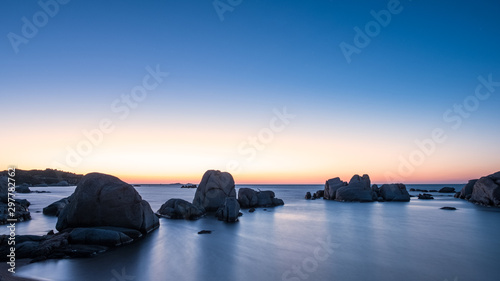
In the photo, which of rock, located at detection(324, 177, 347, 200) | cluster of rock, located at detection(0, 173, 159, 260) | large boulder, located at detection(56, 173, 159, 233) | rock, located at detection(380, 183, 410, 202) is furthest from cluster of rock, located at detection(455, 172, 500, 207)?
large boulder, located at detection(56, 173, 159, 233)

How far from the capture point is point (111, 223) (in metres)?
16.9

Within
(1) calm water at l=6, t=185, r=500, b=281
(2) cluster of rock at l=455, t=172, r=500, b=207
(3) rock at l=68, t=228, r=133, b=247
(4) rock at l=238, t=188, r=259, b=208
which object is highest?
(2) cluster of rock at l=455, t=172, r=500, b=207

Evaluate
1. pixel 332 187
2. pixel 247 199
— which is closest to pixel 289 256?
pixel 247 199

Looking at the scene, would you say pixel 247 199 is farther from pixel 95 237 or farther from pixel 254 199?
pixel 95 237

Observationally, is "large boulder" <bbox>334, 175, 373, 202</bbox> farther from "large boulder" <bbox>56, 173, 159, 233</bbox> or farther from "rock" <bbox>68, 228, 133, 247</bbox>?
"rock" <bbox>68, 228, 133, 247</bbox>

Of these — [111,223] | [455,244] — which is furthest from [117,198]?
[455,244]

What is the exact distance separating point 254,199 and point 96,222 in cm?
2853

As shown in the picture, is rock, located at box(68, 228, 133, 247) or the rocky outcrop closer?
rock, located at box(68, 228, 133, 247)

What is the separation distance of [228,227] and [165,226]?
501 centimetres

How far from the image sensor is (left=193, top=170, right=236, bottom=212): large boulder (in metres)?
34.5

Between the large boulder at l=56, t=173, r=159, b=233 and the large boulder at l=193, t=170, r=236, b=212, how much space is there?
16.2m

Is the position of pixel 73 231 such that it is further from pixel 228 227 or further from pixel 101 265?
pixel 228 227

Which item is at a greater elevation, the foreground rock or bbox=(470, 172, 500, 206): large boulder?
bbox=(470, 172, 500, 206): large boulder

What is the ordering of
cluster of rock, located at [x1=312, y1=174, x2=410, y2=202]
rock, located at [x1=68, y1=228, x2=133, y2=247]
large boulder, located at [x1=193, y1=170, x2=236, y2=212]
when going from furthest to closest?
cluster of rock, located at [x1=312, y1=174, x2=410, y2=202] → large boulder, located at [x1=193, y1=170, x2=236, y2=212] → rock, located at [x1=68, y1=228, x2=133, y2=247]
